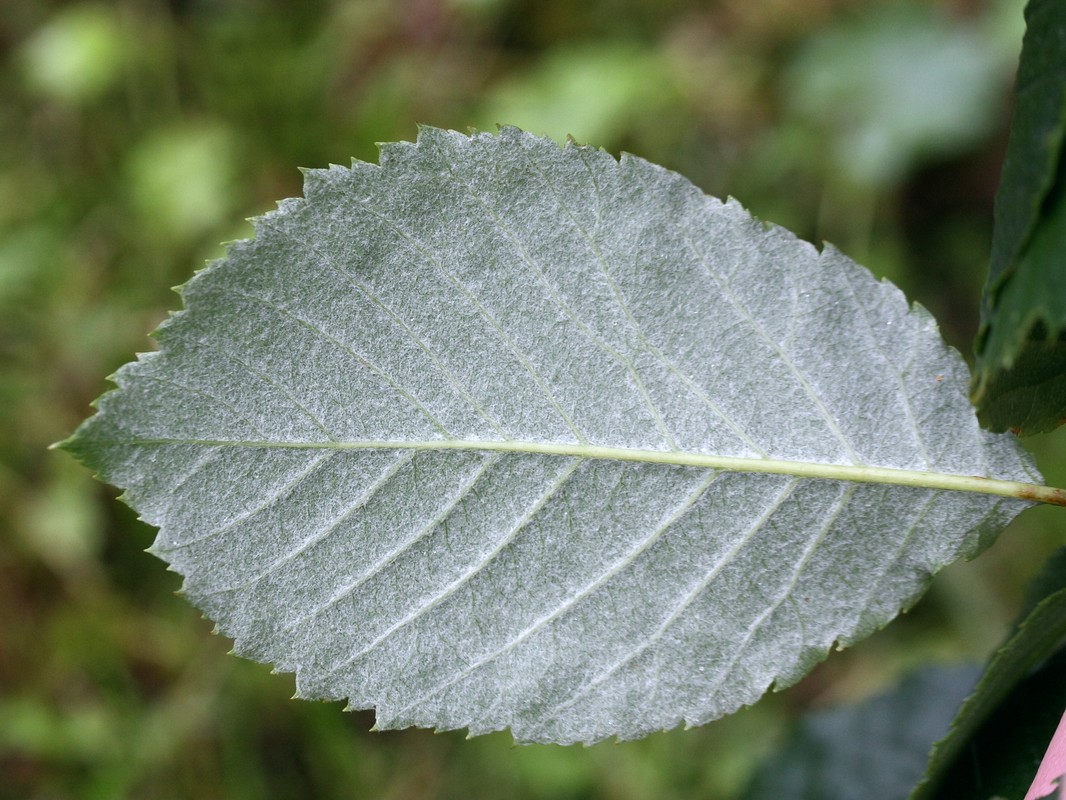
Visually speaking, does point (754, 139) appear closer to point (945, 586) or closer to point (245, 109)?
point (945, 586)

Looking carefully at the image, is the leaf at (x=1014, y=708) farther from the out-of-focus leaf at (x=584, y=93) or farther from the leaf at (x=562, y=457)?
the out-of-focus leaf at (x=584, y=93)

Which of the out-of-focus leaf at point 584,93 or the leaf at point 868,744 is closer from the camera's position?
the leaf at point 868,744

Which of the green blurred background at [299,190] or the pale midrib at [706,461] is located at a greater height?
the green blurred background at [299,190]

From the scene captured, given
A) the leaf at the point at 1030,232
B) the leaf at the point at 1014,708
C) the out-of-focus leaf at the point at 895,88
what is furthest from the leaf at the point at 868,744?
the out-of-focus leaf at the point at 895,88

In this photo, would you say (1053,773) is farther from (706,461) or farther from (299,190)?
(299,190)

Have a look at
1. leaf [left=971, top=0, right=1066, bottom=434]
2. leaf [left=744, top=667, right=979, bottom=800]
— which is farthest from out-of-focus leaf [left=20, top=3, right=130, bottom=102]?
leaf [left=971, top=0, right=1066, bottom=434]

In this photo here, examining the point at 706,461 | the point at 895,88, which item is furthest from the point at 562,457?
the point at 895,88

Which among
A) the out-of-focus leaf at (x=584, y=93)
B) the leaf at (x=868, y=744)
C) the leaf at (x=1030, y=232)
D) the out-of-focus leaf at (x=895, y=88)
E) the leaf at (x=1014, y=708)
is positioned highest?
the out-of-focus leaf at (x=584, y=93)
